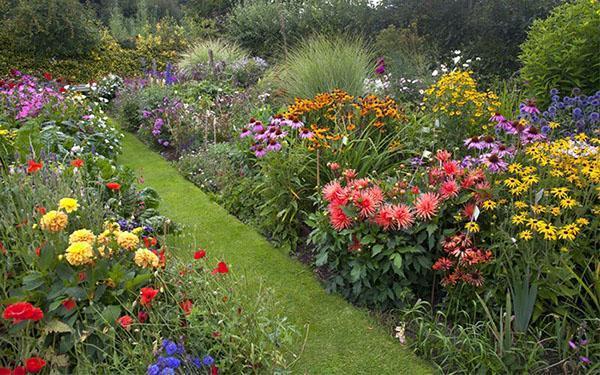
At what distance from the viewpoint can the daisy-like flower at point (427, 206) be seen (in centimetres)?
285

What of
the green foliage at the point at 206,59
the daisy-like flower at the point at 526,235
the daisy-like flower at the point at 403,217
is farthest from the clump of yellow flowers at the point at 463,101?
the green foliage at the point at 206,59

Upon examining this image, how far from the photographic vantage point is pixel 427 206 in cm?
286

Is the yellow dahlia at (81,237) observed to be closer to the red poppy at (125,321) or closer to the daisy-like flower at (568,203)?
the red poppy at (125,321)

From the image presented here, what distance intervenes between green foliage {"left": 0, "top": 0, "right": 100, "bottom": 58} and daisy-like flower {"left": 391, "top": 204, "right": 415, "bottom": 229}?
11226 millimetres

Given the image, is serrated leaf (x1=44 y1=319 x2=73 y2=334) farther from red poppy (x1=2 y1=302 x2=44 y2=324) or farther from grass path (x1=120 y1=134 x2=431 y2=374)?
grass path (x1=120 y1=134 x2=431 y2=374)

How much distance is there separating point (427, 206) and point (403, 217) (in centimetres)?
15

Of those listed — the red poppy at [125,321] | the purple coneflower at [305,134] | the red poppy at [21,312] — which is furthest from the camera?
the purple coneflower at [305,134]

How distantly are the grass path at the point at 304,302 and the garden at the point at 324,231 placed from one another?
0.05ft

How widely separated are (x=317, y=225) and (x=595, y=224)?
1.62 metres

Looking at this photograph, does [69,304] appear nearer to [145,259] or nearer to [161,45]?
[145,259]

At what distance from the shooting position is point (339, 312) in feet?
10.2

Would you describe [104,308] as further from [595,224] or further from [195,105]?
[195,105]

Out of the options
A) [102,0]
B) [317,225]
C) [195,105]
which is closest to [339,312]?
[317,225]

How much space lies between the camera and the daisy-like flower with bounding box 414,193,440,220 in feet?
9.35
